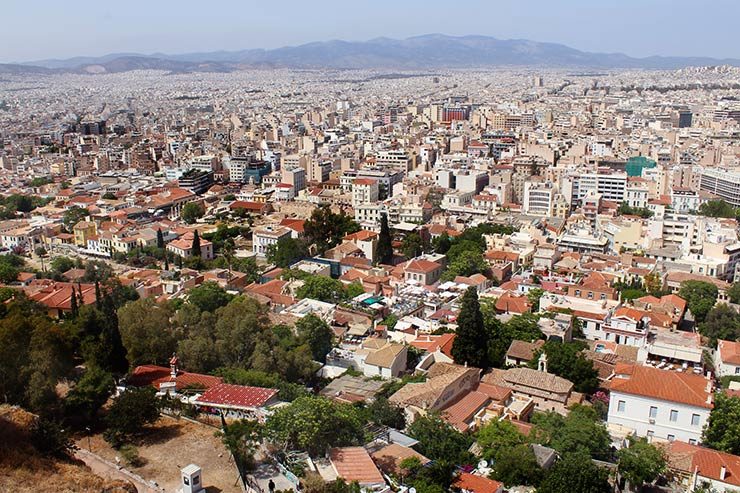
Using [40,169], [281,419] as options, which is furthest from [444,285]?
[40,169]

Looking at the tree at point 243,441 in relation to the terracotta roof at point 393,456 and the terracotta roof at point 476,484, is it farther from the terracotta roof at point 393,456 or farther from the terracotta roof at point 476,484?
the terracotta roof at point 476,484

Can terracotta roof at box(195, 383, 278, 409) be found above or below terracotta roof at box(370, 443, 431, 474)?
above

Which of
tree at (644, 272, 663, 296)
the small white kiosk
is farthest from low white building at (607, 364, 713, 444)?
tree at (644, 272, 663, 296)

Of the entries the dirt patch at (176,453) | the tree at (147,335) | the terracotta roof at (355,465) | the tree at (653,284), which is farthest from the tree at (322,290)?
the terracotta roof at (355,465)

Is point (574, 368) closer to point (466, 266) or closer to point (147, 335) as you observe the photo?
point (466, 266)

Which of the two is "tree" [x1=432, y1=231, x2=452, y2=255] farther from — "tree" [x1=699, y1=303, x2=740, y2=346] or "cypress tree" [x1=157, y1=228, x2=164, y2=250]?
"cypress tree" [x1=157, y1=228, x2=164, y2=250]

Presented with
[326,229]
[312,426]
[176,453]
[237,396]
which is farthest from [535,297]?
[176,453]

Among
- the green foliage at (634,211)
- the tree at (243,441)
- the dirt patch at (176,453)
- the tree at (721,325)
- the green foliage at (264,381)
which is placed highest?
the tree at (243,441)
